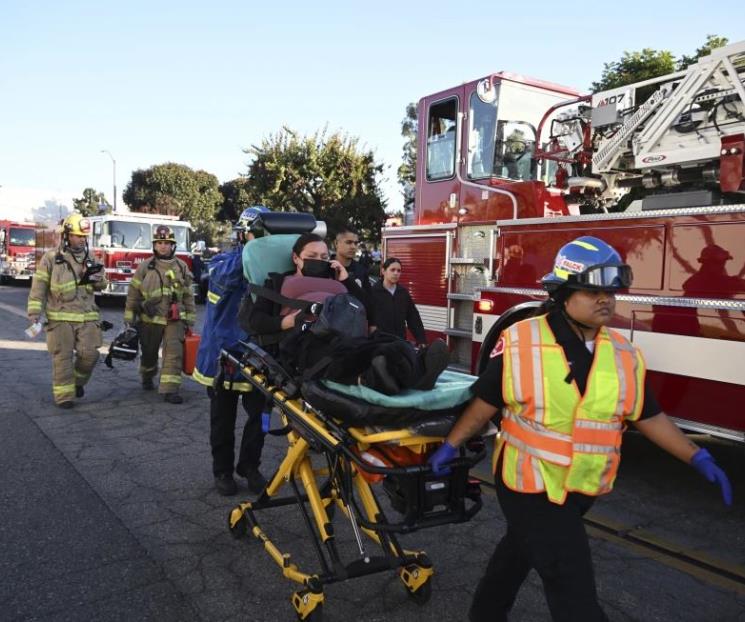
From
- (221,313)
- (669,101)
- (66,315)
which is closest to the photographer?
(221,313)

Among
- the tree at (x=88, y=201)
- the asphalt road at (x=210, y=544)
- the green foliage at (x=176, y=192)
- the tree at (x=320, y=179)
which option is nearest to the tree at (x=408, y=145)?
the tree at (x=320, y=179)

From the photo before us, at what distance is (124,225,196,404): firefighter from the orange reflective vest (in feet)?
18.2

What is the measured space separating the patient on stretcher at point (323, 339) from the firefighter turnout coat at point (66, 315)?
3.97 meters

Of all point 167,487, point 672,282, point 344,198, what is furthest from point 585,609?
point 344,198

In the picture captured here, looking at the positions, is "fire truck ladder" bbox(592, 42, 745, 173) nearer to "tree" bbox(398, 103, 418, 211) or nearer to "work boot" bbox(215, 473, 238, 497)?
"work boot" bbox(215, 473, 238, 497)

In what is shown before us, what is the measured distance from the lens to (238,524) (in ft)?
12.0

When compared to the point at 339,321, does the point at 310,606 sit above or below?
below

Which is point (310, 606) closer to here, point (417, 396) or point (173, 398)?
point (417, 396)

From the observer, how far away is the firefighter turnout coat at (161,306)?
23.9 ft

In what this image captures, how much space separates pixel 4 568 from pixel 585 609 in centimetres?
279

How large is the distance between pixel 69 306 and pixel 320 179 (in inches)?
1032

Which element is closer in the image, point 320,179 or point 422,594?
point 422,594

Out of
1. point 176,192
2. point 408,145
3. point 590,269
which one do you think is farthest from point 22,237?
point 590,269

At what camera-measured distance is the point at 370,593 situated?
3.16m
